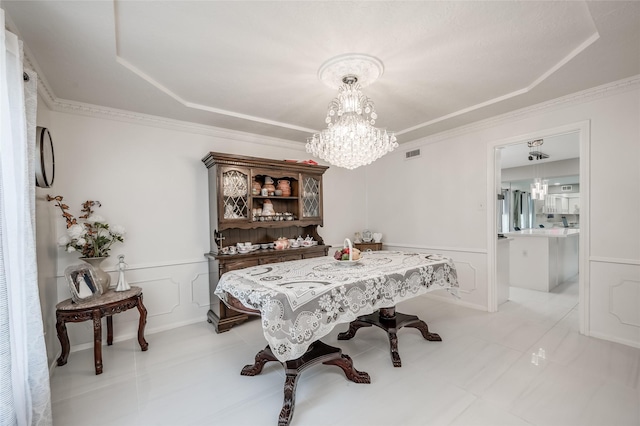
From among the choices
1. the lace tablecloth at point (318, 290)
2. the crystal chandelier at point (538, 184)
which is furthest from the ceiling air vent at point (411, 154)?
the crystal chandelier at point (538, 184)

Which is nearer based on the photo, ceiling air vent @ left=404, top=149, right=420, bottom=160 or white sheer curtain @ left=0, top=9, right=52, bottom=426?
white sheer curtain @ left=0, top=9, right=52, bottom=426

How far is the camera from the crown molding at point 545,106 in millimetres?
2537

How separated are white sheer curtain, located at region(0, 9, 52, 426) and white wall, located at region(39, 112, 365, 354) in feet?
3.90

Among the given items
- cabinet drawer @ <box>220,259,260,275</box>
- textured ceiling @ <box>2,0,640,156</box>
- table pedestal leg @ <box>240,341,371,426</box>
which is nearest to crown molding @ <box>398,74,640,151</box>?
textured ceiling @ <box>2,0,640,156</box>

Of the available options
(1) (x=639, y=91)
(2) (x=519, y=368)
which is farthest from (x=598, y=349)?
(1) (x=639, y=91)

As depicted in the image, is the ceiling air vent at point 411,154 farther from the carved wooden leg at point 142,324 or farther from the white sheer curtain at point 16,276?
the white sheer curtain at point 16,276

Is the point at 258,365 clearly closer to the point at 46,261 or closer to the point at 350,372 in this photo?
the point at 350,372

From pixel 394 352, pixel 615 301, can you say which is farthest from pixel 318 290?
pixel 615 301

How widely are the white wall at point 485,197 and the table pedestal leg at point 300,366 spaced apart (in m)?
2.42

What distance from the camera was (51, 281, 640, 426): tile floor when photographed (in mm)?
1731

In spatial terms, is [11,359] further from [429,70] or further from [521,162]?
[521,162]

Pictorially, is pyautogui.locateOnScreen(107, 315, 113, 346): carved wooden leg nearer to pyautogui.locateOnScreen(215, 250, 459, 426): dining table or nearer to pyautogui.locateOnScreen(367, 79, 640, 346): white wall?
pyautogui.locateOnScreen(215, 250, 459, 426): dining table

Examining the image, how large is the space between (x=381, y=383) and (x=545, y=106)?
3.31 meters

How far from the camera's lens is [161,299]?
313 cm
